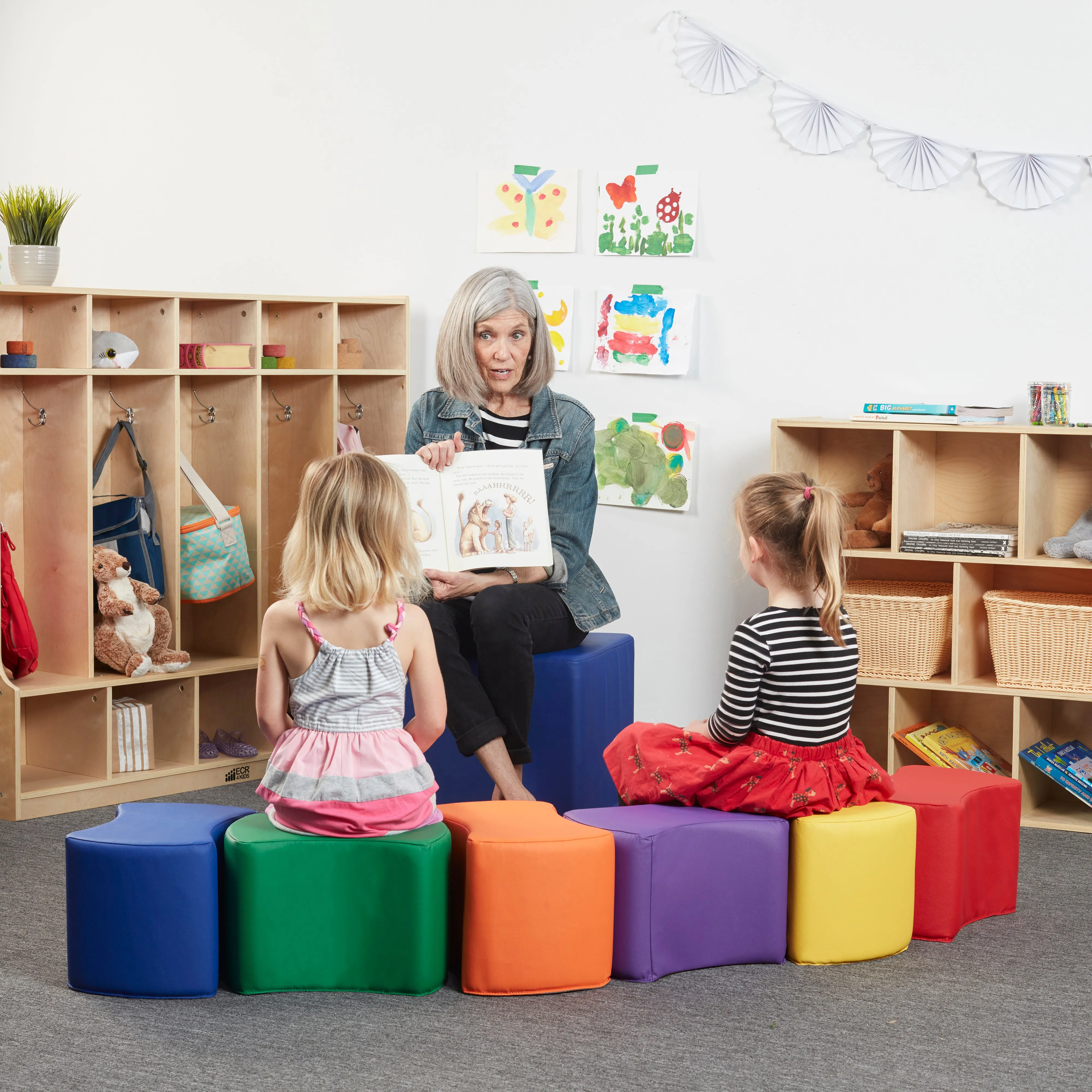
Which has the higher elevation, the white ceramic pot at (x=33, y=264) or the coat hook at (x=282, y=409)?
the white ceramic pot at (x=33, y=264)

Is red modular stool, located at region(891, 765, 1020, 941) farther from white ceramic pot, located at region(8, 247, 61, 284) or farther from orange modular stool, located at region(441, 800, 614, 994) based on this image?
white ceramic pot, located at region(8, 247, 61, 284)

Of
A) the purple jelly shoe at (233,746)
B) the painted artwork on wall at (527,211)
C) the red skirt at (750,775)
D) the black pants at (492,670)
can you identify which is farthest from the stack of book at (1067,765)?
the purple jelly shoe at (233,746)

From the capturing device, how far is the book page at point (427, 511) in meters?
2.97

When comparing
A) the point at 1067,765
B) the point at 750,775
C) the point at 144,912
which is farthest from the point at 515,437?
the point at 1067,765

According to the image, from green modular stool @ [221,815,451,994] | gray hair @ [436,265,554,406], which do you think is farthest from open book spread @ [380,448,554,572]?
green modular stool @ [221,815,451,994]

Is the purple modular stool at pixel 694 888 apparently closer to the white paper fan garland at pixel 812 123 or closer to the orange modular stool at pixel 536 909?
the orange modular stool at pixel 536 909

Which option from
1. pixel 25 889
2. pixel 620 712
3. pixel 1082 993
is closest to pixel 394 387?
pixel 620 712

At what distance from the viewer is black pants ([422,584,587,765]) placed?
2.79m

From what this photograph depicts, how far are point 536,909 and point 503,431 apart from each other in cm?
134

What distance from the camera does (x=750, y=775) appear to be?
241cm

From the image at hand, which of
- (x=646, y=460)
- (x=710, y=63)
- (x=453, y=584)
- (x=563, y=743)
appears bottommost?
(x=563, y=743)

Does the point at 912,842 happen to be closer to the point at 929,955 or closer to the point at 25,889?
the point at 929,955

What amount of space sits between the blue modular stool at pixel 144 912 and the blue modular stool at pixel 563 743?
0.85m

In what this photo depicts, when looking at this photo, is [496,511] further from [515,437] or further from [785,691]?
[785,691]
